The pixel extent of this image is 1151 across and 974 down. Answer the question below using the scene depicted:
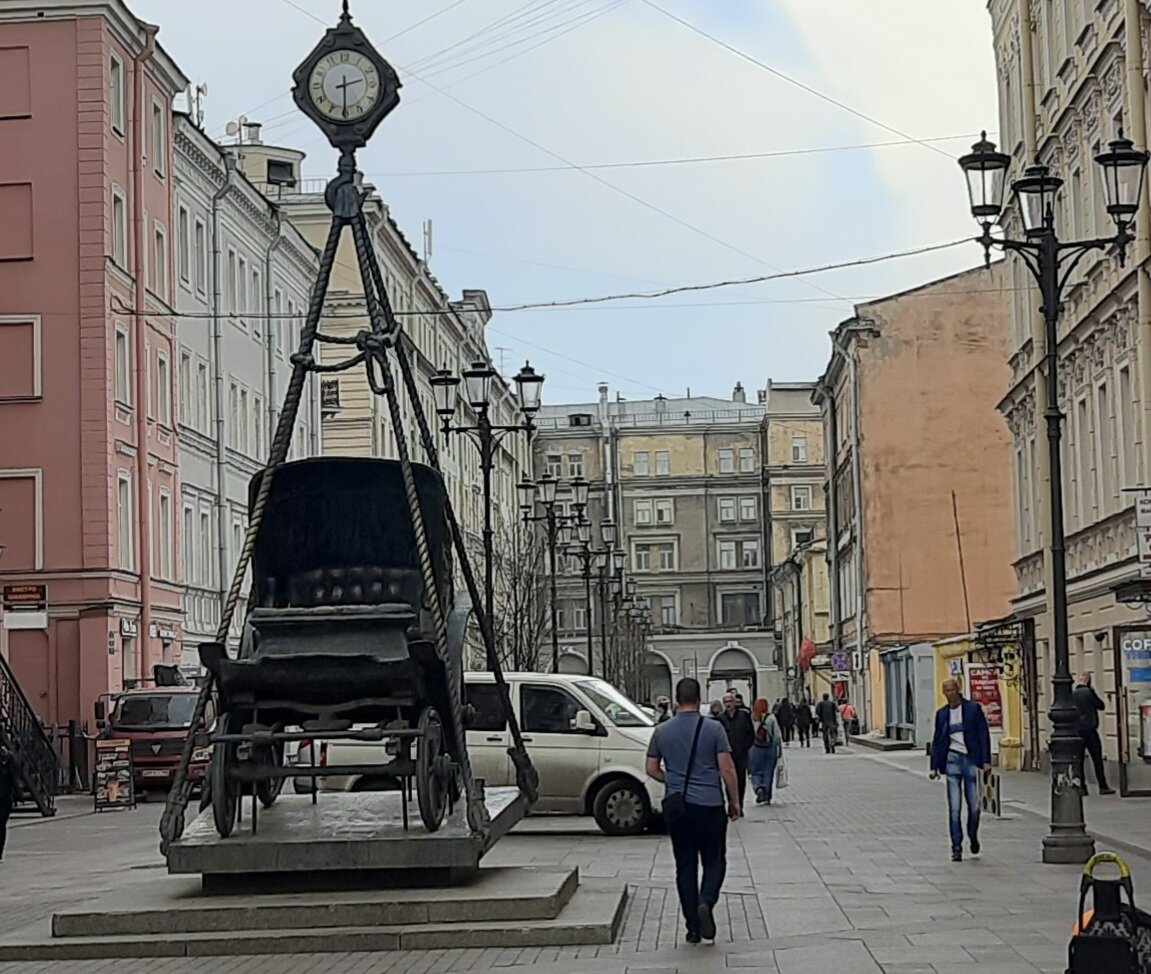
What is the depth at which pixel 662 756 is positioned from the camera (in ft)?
48.2

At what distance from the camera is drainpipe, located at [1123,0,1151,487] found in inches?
1185

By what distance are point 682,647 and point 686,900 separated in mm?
111365

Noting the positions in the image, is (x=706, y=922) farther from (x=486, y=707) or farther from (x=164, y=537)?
(x=164, y=537)

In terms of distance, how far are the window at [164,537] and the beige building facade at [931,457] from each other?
2592cm

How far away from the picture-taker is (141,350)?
155 ft

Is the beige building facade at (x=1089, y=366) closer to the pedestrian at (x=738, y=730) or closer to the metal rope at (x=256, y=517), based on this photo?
the pedestrian at (x=738, y=730)

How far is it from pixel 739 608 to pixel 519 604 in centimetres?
7330

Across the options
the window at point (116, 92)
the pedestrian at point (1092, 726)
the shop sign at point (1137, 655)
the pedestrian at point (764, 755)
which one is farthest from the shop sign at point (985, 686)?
the window at point (116, 92)

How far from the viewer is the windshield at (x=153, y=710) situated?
130ft

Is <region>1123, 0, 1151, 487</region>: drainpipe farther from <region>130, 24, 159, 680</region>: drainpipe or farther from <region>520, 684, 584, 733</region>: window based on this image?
<region>130, 24, 159, 680</region>: drainpipe

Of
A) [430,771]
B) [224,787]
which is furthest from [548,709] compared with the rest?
[224,787]

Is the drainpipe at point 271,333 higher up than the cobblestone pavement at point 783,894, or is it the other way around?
the drainpipe at point 271,333

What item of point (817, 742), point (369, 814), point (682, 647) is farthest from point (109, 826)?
point (682, 647)

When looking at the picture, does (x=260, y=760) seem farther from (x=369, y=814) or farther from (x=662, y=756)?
(x=662, y=756)
